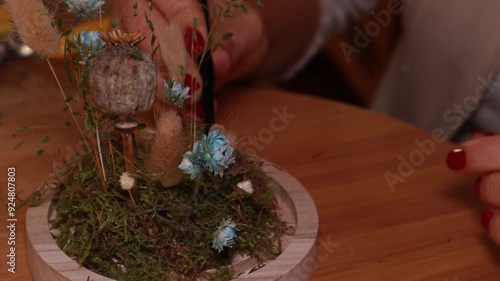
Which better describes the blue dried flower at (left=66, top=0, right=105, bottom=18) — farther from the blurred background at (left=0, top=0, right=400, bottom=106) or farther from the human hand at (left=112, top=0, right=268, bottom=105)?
the blurred background at (left=0, top=0, right=400, bottom=106)

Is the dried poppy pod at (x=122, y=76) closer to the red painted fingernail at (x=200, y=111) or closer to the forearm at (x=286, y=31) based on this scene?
the red painted fingernail at (x=200, y=111)

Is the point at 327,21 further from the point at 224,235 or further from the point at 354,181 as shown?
the point at 224,235

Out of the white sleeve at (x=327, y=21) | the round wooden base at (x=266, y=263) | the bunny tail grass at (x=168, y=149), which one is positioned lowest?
the white sleeve at (x=327, y=21)

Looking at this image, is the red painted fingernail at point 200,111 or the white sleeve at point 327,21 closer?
the red painted fingernail at point 200,111

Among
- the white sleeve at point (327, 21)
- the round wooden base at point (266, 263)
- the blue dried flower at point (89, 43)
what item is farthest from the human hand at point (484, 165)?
the white sleeve at point (327, 21)

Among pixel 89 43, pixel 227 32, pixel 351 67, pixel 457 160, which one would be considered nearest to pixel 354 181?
pixel 457 160

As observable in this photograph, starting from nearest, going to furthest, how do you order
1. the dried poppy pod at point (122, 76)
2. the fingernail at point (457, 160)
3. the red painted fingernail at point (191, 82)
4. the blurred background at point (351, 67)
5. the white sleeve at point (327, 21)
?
1. the dried poppy pod at point (122, 76)
2. the red painted fingernail at point (191, 82)
3. the fingernail at point (457, 160)
4. the white sleeve at point (327, 21)
5. the blurred background at point (351, 67)

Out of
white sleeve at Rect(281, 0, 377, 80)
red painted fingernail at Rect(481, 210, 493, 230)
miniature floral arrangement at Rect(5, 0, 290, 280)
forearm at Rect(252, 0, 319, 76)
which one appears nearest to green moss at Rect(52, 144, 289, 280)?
miniature floral arrangement at Rect(5, 0, 290, 280)
